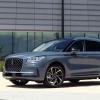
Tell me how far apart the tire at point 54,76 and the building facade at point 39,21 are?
103 feet

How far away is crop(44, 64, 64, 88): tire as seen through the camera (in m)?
16.0

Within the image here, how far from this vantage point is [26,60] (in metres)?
15.8

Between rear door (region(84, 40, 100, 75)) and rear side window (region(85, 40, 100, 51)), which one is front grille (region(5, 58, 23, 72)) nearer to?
rear door (region(84, 40, 100, 75))

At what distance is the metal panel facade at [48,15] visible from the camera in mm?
47438

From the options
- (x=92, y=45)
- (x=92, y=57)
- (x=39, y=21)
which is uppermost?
(x=39, y=21)

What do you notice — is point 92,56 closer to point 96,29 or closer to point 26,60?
point 26,60

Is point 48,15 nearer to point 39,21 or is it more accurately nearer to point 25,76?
point 39,21

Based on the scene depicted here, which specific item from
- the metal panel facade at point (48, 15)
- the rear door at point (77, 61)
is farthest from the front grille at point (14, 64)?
the metal panel facade at point (48, 15)

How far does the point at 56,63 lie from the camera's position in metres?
16.2

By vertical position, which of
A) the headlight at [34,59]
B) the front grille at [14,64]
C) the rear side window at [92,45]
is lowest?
the front grille at [14,64]

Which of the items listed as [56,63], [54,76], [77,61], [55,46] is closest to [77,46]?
[77,61]

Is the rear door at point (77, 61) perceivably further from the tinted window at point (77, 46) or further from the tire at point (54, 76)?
the tire at point (54, 76)

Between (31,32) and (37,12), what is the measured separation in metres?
2.00

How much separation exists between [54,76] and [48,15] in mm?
32402
